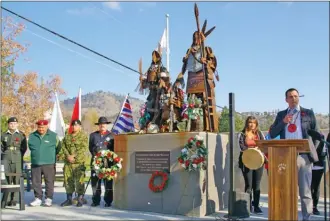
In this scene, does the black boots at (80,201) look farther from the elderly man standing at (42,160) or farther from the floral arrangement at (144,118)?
the floral arrangement at (144,118)

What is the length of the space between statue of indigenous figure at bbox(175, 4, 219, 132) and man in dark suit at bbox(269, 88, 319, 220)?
Answer: 184cm

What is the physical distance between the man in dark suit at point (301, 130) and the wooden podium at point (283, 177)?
89cm

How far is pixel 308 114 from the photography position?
6023mm

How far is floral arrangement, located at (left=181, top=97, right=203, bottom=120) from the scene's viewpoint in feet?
24.8

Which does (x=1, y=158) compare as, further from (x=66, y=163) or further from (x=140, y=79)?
(x=140, y=79)

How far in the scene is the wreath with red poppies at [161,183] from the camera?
23.2ft

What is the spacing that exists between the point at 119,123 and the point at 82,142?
140 cm

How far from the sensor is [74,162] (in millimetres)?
8133

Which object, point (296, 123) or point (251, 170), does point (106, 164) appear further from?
point (296, 123)

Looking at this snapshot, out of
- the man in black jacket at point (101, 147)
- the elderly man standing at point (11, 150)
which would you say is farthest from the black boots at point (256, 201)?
the elderly man standing at point (11, 150)

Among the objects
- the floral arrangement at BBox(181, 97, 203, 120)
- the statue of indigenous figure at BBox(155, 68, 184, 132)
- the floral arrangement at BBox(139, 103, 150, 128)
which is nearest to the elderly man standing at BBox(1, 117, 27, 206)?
the floral arrangement at BBox(139, 103, 150, 128)

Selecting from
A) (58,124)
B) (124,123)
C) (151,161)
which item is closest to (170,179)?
(151,161)

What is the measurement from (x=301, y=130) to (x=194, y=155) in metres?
1.70

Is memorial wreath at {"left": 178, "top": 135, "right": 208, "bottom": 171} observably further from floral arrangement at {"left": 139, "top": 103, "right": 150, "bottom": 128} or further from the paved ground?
floral arrangement at {"left": 139, "top": 103, "right": 150, "bottom": 128}
